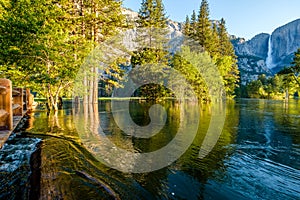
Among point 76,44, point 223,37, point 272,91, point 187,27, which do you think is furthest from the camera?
point 272,91

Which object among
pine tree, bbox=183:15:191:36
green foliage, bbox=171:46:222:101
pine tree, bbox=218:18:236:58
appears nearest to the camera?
green foliage, bbox=171:46:222:101

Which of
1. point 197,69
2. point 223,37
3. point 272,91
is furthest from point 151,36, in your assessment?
point 272,91

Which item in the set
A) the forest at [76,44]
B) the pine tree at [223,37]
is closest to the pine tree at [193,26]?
the forest at [76,44]

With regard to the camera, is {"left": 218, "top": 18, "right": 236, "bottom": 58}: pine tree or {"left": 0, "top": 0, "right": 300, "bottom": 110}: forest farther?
{"left": 218, "top": 18, "right": 236, "bottom": 58}: pine tree

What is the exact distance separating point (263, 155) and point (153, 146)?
3.77m

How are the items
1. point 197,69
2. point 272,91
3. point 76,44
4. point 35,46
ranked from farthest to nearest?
point 272,91 < point 197,69 < point 76,44 < point 35,46

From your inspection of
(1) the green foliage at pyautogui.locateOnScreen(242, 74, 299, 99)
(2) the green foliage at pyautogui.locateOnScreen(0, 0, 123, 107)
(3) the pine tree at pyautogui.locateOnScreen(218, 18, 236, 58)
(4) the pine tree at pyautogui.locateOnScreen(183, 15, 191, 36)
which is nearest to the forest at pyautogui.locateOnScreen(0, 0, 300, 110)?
(2) the green foliage at pyautogui.locateOnScreen(0, 0, 123, 107)

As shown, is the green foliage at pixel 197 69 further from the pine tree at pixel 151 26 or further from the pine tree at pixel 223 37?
the pine tree at pixel 223 37

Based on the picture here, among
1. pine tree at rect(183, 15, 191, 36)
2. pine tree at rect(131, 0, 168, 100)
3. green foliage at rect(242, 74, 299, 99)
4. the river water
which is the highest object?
pine tree at rect(183, 15, 191, 36)

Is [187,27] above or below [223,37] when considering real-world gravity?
above

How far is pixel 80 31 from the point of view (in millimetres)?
24328

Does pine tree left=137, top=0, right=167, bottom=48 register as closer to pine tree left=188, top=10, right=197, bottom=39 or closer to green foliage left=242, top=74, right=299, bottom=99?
pine tree left=188, top=10, right=197, bottom=39

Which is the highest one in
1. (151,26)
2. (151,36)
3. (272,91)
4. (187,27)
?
(187,27)

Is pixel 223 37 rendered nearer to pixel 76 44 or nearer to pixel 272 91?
pixel 272 91
